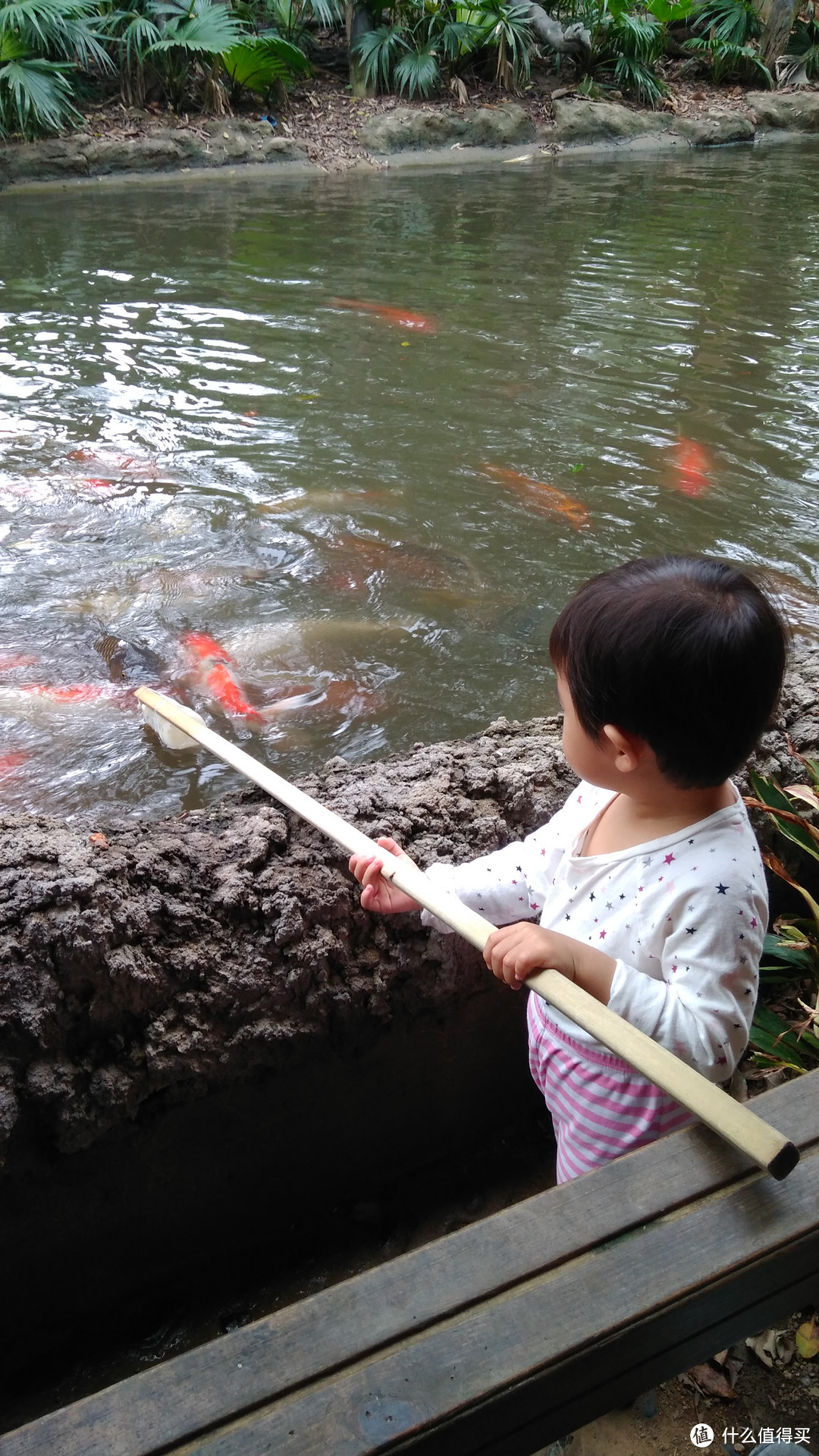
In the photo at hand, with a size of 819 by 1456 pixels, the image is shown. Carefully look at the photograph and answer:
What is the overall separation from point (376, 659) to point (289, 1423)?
122 inches

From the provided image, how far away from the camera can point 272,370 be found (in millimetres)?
6523

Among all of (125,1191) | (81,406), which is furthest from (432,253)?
(125,1191)

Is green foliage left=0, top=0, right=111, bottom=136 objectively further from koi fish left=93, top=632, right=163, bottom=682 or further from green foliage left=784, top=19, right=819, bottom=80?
green foliage left=784, top=19, right=819, bottom=80

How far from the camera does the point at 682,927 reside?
4.64 ft

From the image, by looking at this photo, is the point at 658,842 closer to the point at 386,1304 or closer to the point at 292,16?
the point at 386,1304

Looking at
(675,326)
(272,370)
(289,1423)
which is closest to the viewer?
(289,1423)

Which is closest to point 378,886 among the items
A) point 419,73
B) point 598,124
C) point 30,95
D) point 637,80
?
point 30,95

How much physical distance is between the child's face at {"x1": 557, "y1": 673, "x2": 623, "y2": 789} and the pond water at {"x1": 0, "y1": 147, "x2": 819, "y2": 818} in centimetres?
187

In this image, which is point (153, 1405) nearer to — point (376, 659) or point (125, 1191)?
point (125, 1191)

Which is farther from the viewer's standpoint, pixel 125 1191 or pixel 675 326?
pixel 675 326

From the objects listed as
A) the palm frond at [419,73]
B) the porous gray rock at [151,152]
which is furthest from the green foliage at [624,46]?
the porous gray rock at [151,152]

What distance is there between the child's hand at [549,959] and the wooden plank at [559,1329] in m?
0.35

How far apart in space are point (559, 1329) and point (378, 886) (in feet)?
2.81

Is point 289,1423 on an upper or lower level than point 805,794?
upper
